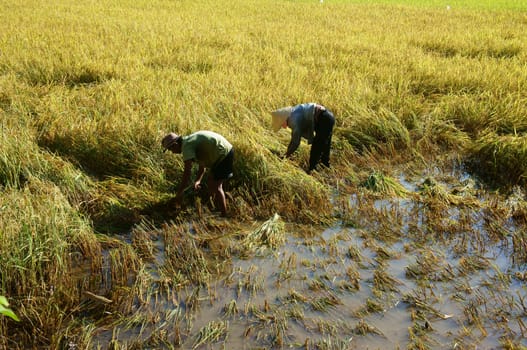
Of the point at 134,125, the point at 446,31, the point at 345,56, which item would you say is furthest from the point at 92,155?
the point at 446,31

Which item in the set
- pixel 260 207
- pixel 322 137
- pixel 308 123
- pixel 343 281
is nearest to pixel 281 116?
pixel 308 123

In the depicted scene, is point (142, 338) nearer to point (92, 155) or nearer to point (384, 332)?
point (384, 332)

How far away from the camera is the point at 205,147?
4031 millimetres

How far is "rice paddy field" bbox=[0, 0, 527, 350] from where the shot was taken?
287cm

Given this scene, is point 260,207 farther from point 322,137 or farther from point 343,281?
point 343,281

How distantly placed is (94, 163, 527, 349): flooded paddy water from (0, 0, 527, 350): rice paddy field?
1 cm

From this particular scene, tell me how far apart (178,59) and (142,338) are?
6.10 m

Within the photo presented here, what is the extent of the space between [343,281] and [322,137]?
70.7 inches

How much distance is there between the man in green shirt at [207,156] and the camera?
154 inches

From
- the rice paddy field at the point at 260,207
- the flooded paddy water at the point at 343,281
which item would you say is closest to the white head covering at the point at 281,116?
the rice paddy field at the point at 260,207

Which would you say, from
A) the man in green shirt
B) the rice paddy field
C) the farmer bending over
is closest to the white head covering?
the farmer bending over

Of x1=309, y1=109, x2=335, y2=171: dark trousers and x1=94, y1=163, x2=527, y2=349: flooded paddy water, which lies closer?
x1=94, y1=163, x2=527, y2=349: flooded paddy water

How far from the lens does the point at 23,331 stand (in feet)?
9.09

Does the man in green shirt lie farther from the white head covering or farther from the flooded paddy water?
the white head covering
